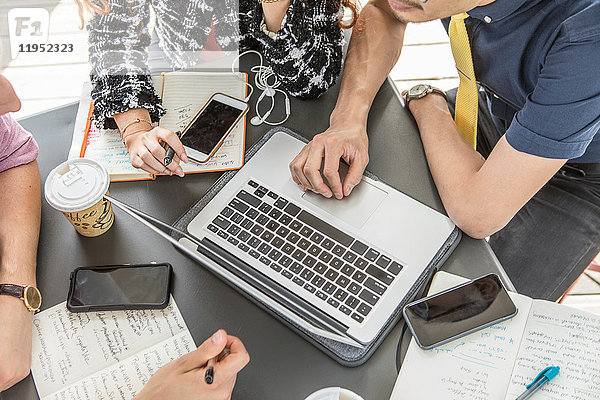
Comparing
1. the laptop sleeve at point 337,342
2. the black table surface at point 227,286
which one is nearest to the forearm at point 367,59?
the black table surface at point 227,286

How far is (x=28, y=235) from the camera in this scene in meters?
0.89

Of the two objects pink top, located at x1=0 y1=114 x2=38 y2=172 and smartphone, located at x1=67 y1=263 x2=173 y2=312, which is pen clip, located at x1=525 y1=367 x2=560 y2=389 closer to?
smartphone, located at x1=67 y1=263 x2=173 y2=312

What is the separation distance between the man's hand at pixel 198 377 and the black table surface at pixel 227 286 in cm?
8

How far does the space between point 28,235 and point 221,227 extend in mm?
321

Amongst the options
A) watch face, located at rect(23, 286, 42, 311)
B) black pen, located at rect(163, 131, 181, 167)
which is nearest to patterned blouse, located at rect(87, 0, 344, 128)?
black pen, located at rect(163, 131, 181, 167)

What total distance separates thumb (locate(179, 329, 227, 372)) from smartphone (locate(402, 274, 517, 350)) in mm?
280

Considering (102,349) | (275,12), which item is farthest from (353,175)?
(102,349)

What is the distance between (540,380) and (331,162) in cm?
46

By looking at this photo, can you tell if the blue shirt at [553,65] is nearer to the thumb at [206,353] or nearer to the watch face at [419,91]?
the watch face at [419,91]

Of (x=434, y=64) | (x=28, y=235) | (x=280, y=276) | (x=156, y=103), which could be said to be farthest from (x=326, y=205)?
(x=434, y=64)

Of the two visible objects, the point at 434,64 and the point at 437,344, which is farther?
the point at 434,64

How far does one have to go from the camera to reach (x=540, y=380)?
2.44ft

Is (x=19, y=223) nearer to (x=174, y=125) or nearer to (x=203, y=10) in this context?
(x=174, y=125)

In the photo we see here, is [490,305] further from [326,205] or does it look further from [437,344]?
[326,205]
